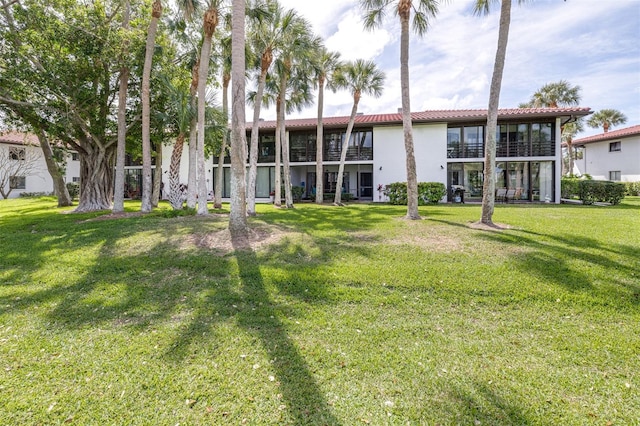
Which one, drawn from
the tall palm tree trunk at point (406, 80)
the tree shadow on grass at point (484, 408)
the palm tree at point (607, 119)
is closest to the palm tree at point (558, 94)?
the palm tree at point (607, 119)

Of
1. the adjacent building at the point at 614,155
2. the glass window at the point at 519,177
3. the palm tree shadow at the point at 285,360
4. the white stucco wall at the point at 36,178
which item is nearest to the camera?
the palm tree shadow at the point at 285,360

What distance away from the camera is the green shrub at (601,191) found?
57.3 feet

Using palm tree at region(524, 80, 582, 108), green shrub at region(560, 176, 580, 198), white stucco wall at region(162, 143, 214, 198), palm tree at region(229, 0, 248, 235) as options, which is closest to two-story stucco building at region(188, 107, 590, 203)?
green shrub at region(560, 176, 580, 198)

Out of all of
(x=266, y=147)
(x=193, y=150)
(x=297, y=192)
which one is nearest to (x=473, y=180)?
(x=297, y=192)

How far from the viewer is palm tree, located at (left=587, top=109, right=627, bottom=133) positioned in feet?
121

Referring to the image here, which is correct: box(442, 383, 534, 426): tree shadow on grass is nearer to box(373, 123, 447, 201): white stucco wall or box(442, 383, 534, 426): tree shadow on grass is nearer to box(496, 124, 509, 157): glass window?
box(373, 123, 447, 201): white stucco wall

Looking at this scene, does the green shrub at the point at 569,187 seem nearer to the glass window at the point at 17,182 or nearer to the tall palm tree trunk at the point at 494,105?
the tall palm tree trunk at the point at 494,105

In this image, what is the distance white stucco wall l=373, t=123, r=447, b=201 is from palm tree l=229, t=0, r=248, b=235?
51.0 ft

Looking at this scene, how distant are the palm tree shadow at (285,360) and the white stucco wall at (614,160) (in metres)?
36.6

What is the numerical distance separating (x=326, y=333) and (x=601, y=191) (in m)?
20.4

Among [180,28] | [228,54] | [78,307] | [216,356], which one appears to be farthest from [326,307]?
[180,28]

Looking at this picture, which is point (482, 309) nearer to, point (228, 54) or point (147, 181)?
point (147, 181)

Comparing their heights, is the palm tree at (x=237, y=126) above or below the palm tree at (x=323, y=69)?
below

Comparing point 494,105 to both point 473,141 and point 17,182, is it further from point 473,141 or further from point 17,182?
point 17,182
